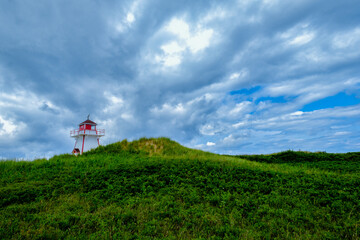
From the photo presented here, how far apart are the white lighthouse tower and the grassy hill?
25.9 metres

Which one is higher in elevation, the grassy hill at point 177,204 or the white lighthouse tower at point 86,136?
the white lighthouse tower at point 86,136

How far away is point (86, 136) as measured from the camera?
134 feet

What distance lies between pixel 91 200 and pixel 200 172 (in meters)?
6.36

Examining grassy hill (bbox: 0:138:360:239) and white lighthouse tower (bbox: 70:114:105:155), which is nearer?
grassy hill (bbox: 0:138:360:239)

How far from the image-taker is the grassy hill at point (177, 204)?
6930 millimetres

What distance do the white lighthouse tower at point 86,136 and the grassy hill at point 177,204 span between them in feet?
85.0

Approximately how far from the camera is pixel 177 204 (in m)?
8.95

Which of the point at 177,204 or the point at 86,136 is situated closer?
the point at 177,204

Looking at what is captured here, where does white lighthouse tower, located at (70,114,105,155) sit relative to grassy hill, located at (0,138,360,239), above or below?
above

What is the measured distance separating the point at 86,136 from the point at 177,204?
1453 inches

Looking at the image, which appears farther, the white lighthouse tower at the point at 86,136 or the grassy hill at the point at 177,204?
the white lighthouse tower at the point at 86,136

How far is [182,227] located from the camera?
23.5 ft

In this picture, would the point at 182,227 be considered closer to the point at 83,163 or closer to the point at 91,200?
the point at 91,200

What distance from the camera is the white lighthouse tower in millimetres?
40281
